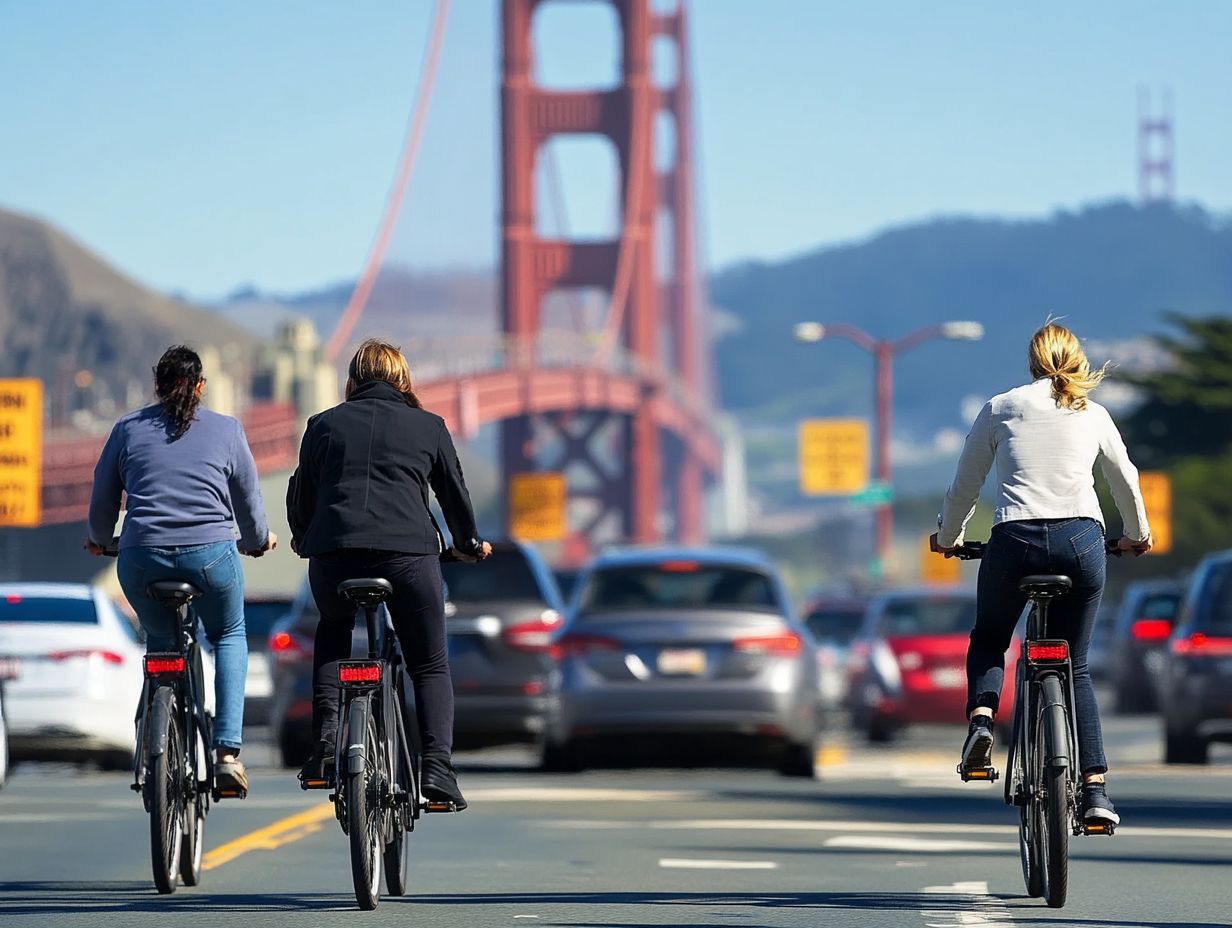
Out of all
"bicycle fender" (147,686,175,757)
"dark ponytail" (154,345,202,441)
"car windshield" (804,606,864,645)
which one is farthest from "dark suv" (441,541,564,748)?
"car windshield" (804,606,864,645)

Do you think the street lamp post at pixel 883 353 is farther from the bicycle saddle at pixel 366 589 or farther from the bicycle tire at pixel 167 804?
the bicycle saddle at pixel 366 589

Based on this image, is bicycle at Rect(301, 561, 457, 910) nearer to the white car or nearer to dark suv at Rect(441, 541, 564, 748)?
the white car

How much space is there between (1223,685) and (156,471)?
35.5ft

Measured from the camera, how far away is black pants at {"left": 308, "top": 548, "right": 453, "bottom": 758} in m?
8.99

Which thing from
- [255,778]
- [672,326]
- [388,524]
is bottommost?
[255,778]

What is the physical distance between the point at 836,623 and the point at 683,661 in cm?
Answer: 1943

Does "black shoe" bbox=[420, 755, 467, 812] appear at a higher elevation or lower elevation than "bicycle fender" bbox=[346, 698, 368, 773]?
lower

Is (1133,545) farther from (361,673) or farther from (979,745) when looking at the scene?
(361,673)

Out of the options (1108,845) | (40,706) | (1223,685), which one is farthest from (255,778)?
(1108,845)

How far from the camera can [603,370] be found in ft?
269

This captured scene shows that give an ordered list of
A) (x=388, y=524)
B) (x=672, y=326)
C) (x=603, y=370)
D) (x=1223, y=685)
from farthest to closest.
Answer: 1. (x=672, y=326)
2. (x=603, y=370)
3. (x=1223, y=685)
4. (x=388, y=524)

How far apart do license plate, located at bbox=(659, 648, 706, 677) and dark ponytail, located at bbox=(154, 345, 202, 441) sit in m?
7.19

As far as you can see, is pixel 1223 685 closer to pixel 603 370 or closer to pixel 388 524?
pixel 388 524

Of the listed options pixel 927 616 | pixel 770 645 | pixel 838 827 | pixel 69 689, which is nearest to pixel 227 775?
pixel 838 827
